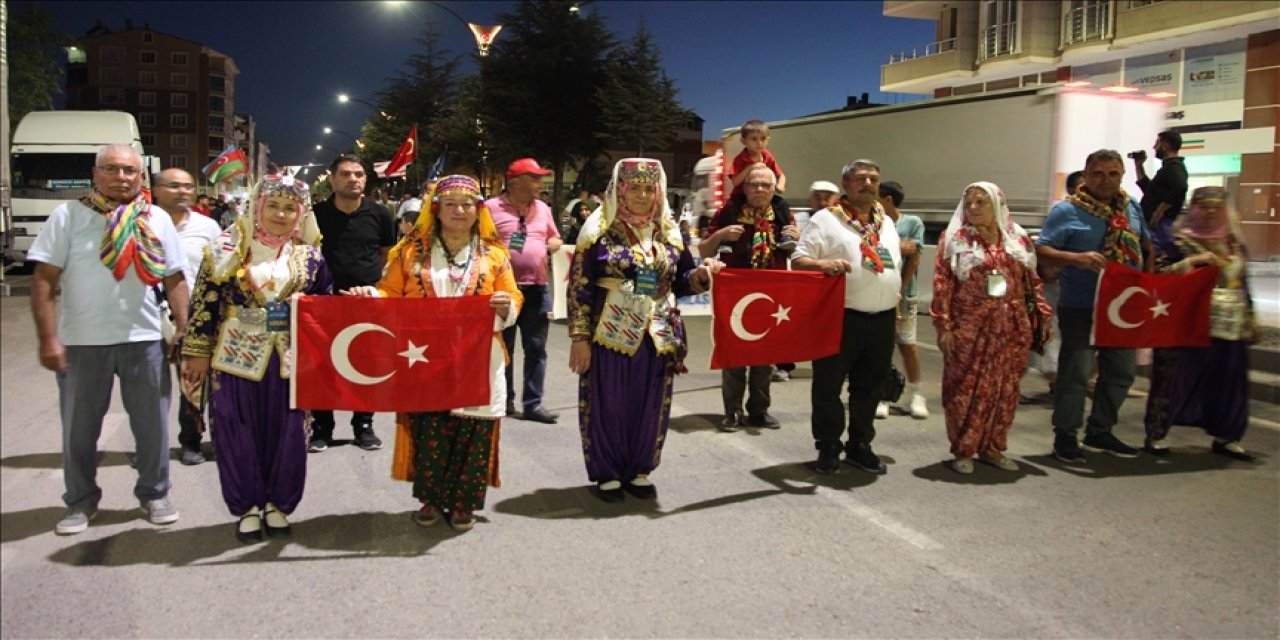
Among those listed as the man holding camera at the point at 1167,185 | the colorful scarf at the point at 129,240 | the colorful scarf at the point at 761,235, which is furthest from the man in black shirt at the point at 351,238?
the man holding camera at the point at 1167,185

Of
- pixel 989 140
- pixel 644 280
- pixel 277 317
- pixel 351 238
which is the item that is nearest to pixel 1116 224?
pixel 644 280

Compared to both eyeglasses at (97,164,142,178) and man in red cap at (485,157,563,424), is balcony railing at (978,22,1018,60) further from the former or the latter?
eyeglasses at (97,164,142,178)

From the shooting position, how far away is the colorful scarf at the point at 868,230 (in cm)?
545

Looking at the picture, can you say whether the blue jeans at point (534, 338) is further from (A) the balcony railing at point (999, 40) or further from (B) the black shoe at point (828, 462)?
(A) the balcony railing at point (999, 40)

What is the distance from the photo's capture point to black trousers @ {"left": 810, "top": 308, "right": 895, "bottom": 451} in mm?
5516

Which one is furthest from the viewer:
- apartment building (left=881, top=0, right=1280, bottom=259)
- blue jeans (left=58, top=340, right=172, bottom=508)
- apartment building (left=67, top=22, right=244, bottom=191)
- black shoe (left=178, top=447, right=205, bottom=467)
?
apartment building (left=881, top=0, right=1280, bottom=259)

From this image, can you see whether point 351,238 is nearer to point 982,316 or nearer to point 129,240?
point 129,240

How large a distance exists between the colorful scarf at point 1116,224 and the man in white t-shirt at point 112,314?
5297 millimetres

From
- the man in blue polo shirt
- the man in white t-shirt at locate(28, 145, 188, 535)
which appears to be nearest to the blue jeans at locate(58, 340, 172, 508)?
the man in white t-shirt at locate(28, 145, 188, 535)

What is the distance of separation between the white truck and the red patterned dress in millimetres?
4402

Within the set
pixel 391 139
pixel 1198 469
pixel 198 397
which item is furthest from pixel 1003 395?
pixel 391 139

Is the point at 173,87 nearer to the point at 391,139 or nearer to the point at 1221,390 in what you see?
the point at 1221,390

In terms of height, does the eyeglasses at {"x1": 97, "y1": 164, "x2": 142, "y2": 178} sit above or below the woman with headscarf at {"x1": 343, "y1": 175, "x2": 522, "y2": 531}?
above

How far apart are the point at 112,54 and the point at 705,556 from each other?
3.16m
